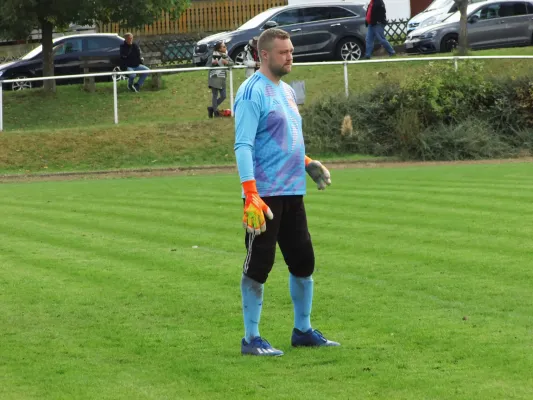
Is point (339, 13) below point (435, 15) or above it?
above

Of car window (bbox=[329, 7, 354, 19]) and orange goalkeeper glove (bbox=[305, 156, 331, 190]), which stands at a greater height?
car window (bbox=[329, 7, 354, 19])

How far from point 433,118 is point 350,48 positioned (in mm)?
9876

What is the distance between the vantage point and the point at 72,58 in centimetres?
3600

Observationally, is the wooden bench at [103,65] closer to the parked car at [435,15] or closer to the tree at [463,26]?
the tree at [463,26]

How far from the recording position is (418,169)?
69.2 feet

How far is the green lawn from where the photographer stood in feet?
21.2

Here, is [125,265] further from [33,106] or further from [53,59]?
[53,59]

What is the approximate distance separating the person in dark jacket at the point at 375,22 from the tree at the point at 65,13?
5626 millimetres

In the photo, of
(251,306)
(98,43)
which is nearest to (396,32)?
(98,43)

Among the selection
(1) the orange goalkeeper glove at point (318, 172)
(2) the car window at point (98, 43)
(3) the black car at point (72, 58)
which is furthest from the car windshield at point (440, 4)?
(1) the orange goalkeeper glove at point (318, 172)

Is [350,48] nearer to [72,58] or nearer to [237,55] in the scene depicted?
[237,55]

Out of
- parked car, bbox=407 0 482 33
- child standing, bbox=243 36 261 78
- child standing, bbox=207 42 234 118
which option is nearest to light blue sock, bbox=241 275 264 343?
child standing, bbox=243 36 261 78

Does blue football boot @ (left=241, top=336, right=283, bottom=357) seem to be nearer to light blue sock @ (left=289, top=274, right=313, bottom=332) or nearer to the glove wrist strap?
light blue sock @ (left=289, top=274, right=313, bottom=332)

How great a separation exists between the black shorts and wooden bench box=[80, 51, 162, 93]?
80.0 feet
